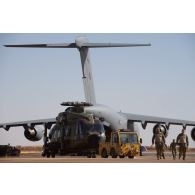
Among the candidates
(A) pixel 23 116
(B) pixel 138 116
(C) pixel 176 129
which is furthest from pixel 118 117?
(A) pixel 23 116

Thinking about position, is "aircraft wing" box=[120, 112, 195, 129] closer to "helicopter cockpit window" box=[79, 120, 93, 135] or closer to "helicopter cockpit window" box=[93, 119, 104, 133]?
"helicopter cockpit window" box=[93, 119, 104, 133]

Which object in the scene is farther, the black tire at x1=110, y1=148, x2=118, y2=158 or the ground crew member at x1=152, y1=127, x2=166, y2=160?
the black tire at x1=110, y1=148, x2=118, y2=158

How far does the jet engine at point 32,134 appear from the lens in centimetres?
2954

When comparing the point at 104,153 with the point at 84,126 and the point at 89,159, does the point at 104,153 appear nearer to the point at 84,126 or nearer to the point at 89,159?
the point at 89,159

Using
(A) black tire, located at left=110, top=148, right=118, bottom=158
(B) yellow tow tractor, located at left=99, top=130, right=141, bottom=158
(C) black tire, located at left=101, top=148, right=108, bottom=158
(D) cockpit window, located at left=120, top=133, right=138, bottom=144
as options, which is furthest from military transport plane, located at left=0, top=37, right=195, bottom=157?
(D) cockpit window, located at left=120, top=133, right=138, bottom=144

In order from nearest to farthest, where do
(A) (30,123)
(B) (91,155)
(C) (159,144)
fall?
(C) (159,144)
(B) (91,155)
(A) (30,123)

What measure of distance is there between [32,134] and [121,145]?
6815mm

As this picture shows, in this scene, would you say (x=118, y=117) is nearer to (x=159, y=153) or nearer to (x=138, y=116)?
(x=138, y=116)

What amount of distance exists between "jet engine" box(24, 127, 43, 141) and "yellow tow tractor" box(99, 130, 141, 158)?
202 inches

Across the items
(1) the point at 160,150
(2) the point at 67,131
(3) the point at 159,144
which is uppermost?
(2) the point at 67,131

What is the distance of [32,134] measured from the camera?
30.0 metres

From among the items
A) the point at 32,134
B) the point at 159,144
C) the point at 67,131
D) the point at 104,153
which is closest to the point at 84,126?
the point at 67,131

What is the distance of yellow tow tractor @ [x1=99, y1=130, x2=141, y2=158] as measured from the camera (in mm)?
24750
